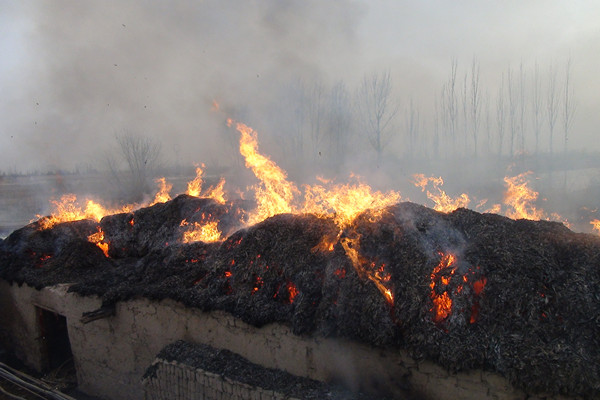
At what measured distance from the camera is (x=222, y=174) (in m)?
26.5

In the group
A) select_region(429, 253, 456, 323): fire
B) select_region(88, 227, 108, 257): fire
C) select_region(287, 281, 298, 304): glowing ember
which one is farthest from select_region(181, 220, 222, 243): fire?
select_region(429, 253, 456, 323): fire

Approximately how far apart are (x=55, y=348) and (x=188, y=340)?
16.4 feet

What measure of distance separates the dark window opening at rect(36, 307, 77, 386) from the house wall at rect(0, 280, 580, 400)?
15 centimetres

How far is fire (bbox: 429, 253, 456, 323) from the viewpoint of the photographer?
466 cm

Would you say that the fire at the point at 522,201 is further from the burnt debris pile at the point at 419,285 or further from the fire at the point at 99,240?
the fire at the point at 99,240

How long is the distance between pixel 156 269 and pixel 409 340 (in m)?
5.18

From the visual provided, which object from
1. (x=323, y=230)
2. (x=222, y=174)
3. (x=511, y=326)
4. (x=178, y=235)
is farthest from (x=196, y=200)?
(x=222, y=174)

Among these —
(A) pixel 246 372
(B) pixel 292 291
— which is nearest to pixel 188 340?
(A) pixel 246 372

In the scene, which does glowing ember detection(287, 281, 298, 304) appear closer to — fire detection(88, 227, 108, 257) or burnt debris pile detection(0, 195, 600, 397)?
burnt debris pile detection(0, 195, 600, 397)

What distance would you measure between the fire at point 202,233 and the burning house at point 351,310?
650mm

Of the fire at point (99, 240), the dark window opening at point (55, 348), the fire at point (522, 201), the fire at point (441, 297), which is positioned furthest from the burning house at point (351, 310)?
the fire at point (522, 201)

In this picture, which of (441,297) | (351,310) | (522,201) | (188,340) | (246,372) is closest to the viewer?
(441,297)

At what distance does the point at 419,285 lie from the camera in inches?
194

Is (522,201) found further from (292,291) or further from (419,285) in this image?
(292,291)
